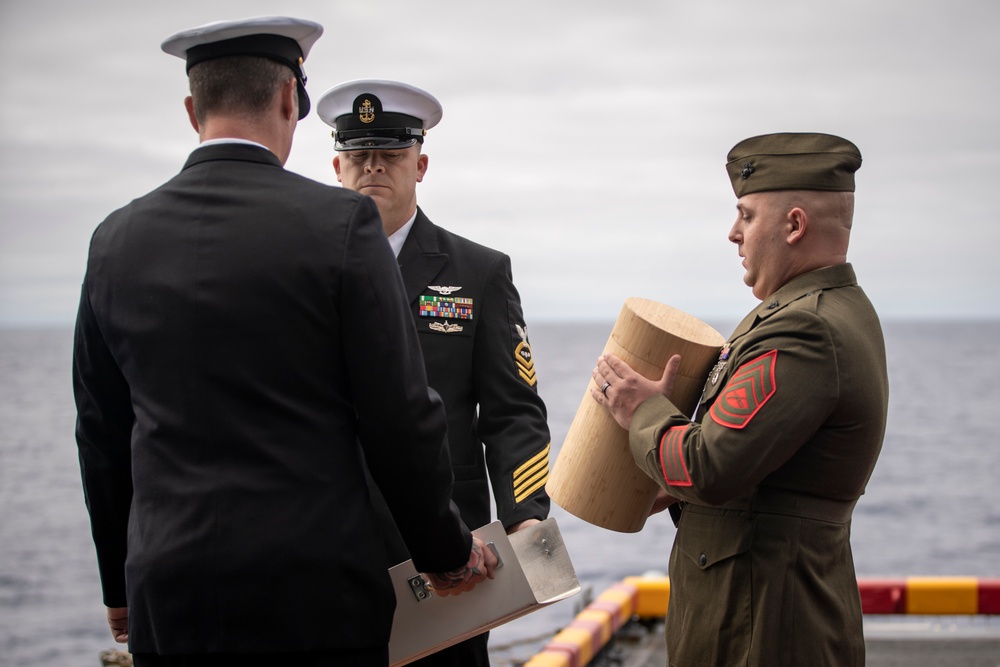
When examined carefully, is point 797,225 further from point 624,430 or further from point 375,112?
point 375,112

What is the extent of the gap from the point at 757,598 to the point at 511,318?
118cm

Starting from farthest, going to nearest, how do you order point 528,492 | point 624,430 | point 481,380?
1. point 481,380
2. point 528,492
3. point 624,430

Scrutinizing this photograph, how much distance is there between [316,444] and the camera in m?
2.12

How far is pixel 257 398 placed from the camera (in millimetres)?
2084

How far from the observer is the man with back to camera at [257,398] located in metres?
2.06

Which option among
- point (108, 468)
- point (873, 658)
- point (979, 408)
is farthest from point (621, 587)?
point (979, 408)

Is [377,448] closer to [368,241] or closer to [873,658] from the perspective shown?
[368,241]

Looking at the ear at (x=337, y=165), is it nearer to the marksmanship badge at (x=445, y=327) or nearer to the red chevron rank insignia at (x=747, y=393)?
the marksmanship badge at (x=445, y=327)

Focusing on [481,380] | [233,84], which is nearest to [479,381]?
[481,380]

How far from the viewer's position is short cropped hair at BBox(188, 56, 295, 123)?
227 cm

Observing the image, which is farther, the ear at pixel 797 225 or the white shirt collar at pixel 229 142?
the ear at pixel 797 225

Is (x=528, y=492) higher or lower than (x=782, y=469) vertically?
lower

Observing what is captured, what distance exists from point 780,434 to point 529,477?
0.87 meters

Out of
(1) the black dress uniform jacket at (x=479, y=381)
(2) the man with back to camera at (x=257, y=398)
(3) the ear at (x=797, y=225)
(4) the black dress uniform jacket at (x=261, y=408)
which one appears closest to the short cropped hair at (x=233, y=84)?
(2) the man with back to camera at (x=257, y=398)
